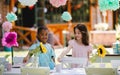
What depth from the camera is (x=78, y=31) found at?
6.25 m

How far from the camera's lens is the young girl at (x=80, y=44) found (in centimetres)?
625

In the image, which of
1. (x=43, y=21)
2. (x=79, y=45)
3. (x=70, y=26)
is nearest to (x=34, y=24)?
(x=43, y=21)

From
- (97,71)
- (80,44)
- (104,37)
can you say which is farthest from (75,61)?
(104,37)

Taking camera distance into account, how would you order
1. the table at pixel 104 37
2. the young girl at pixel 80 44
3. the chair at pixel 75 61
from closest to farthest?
the chair at pixel 75 61
the young girl at pixel 80 44
the table at pixel 104 37

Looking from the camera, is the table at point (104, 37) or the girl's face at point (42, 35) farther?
the table at point (104, 37)

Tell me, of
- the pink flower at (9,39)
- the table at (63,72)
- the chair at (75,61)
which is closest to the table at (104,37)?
the chair at (75,61)

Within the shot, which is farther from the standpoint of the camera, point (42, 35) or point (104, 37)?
point (104, 37)

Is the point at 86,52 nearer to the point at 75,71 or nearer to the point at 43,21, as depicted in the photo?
the point at 75,71

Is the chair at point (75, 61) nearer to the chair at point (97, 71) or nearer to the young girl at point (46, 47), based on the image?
the young girl at point (46, 47)

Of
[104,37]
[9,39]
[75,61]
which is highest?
[9,39]

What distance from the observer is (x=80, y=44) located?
21.1 ft

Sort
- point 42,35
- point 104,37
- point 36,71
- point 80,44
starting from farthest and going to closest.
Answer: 1. point 104,37
2. point 80,44
3. point 42,35
4. point 36,71

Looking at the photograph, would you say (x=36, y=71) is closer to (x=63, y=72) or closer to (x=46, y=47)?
(x=63, y=72)

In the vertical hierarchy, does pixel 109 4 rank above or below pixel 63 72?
above
